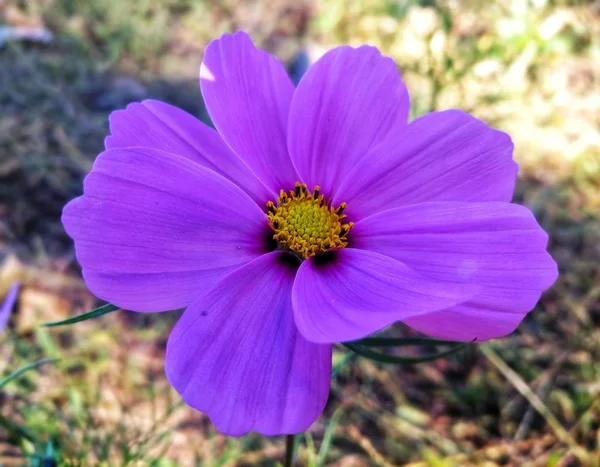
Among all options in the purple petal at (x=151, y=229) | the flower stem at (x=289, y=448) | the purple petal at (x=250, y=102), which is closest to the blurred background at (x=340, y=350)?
the flower stem at (x=289, y=448)

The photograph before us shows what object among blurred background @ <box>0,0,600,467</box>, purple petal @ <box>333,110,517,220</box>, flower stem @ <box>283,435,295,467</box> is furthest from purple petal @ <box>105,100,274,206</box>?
blurred background @ <box>0,0,600,467</box>

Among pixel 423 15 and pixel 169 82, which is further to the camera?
pixel 423 15

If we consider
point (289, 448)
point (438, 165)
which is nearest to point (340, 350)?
point (289, 448)

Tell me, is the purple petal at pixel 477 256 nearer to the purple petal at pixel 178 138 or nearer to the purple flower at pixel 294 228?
the purple flower at pixel 294 228

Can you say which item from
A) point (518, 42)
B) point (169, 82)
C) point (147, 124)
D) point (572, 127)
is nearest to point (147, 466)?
point (147, 124)

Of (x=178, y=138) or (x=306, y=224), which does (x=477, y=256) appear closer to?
(x=306, y=224)

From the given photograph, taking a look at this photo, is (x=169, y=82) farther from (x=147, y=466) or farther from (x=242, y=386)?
(x=242, y=386)

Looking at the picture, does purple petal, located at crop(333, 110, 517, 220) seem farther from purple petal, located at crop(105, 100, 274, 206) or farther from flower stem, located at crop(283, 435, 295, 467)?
flower stem, located at crop(283, 435, 295, 467)
